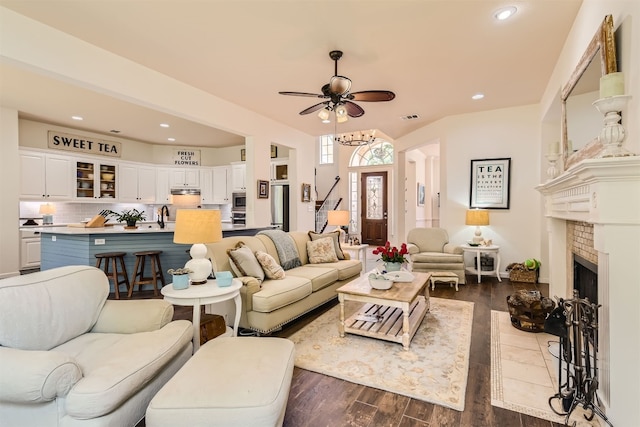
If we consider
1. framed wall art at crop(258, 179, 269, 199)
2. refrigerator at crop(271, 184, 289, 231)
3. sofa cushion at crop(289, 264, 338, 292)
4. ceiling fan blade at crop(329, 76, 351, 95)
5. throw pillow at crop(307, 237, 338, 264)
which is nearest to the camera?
ceiling fan blade at crop(329, 76, 351, 95)

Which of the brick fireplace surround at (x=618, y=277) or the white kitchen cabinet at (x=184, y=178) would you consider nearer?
the brick fireplace surround at (x=618, y=277)

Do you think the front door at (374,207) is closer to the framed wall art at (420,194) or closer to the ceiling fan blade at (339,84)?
the framed wall art at (420,194)

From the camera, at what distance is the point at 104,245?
15.3 feet

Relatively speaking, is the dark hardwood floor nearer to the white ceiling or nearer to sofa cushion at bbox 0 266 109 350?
sofa cushion at bbox 0 266 109 350

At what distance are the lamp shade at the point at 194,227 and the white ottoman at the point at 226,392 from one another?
1.07 metres

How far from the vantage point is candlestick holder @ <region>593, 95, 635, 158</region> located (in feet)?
5.55

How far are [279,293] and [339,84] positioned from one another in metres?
2.22

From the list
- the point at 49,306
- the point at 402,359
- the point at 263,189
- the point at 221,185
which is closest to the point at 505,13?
A: the point at 402,359

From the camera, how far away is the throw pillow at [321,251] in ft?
14.3

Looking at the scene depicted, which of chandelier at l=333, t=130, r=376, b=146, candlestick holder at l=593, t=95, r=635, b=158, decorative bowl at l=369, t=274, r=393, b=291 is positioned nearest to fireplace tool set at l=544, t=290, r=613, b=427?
candlestick holder at l=593, t=95, r=635, b=158

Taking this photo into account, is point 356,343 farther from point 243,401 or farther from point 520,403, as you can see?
point 243,401

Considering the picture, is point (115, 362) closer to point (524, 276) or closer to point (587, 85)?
point (587, 85)

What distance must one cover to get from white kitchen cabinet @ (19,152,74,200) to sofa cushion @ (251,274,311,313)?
580 cm

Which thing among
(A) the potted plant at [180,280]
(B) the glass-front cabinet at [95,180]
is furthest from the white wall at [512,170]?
(B) the glass-front cabinet at [95,180]
